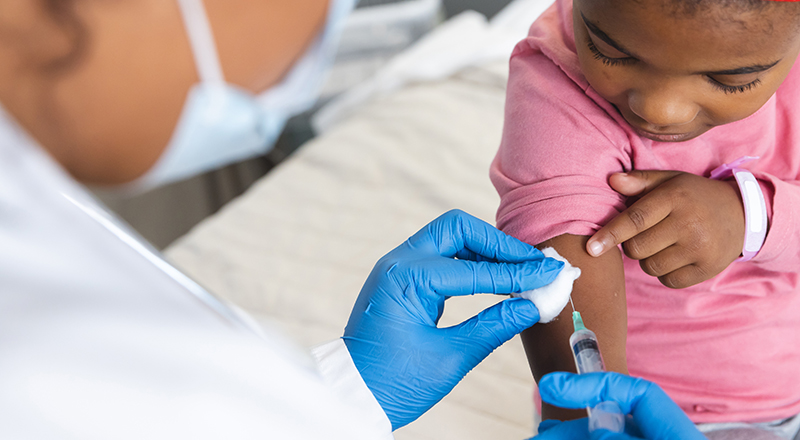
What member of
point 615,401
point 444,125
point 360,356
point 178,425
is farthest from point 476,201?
point 178,425

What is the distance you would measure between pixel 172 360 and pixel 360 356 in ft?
0.75

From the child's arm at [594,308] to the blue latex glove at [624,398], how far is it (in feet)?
0.33

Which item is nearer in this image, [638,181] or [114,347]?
[114,347]

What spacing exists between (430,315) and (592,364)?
191mm

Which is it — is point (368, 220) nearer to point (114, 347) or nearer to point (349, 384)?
point (349, 384)

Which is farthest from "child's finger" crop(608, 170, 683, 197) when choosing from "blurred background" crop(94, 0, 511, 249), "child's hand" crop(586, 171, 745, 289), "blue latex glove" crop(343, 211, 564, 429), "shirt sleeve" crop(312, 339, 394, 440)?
"blurred background" crop(94, 0, 511, 249)

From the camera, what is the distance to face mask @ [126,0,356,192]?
1.42 meters

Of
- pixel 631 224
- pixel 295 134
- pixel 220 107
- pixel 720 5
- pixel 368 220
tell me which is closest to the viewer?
pixel 720 5

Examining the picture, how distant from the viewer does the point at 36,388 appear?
1.34ft

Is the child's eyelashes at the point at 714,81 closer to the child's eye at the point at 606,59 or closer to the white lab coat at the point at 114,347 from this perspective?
the child's eye at the point at 606,59

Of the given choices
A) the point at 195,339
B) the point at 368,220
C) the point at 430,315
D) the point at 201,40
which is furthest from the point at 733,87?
the point at 201,40

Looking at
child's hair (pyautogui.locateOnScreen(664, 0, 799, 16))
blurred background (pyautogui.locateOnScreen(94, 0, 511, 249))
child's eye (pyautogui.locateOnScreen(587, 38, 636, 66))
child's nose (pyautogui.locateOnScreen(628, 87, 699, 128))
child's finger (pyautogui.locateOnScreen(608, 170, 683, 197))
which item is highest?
child's hair (pyautogui.locateOnScreen(664, 0, 799, 16))

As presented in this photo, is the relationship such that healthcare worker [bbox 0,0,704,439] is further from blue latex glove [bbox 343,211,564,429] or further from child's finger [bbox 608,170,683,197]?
child's finger [bbox 608,170,683,197]

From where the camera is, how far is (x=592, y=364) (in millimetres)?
535
